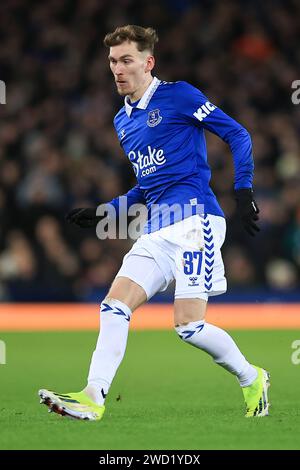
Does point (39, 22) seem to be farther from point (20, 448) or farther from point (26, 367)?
point (20, 448)

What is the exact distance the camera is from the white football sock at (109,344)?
20.6 feet

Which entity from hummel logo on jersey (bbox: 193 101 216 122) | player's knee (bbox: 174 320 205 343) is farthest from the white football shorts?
hummel logo on jersey (bbox: 193 101 216 122)

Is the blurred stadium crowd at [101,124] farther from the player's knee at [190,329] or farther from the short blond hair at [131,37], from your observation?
the player's knee at [190,329]

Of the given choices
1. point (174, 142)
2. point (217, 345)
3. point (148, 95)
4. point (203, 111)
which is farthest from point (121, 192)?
point (217, 345)

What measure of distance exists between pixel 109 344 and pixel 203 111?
1.48 meters

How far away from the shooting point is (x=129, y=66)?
6695 millimetres

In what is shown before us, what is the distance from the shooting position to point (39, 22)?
61.6 feet

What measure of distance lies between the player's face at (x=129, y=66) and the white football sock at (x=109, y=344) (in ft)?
4.34

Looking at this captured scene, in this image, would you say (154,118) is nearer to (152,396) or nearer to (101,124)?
(152,396)

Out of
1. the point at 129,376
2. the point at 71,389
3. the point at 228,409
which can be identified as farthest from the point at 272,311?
the point at 228,409

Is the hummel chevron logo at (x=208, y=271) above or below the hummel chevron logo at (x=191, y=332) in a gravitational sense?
above

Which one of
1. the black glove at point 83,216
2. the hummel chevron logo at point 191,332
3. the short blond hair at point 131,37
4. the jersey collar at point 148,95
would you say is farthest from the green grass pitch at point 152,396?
the short blond hair at point 131,37

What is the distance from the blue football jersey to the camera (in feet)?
21.8
